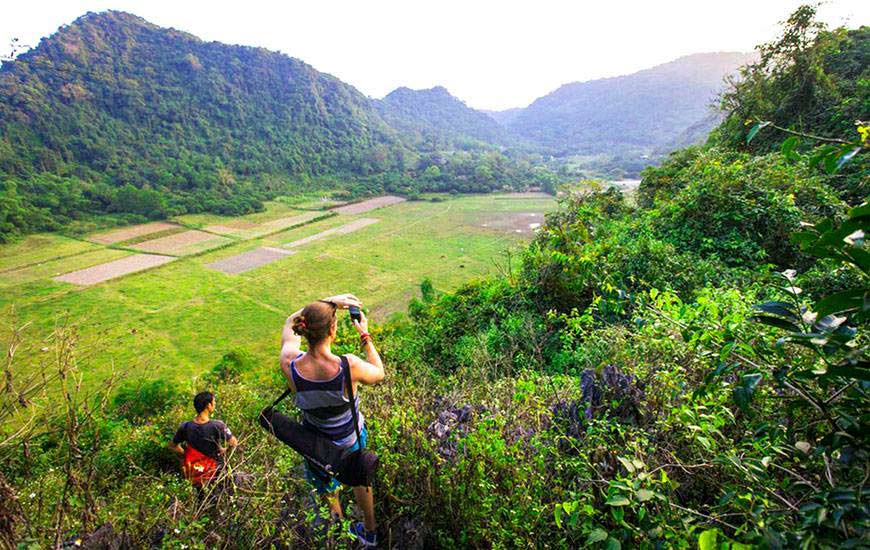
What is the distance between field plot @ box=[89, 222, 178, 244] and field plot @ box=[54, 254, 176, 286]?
6678 millimetres

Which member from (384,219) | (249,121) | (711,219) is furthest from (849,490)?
(249,121)

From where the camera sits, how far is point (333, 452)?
248cm

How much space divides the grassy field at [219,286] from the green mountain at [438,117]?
331 feet

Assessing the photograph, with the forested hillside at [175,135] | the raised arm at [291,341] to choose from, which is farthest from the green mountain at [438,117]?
the raised arm at [291,341]

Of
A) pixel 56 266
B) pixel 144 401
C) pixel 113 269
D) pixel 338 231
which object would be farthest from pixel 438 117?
pixel 144 401

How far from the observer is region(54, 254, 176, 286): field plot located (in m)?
29.8

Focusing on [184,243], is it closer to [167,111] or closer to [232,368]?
[232,368]

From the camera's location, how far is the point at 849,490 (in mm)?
993

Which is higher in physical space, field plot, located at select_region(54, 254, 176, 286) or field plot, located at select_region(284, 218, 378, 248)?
field plot, located at select_region(54, 254, 176, 286)

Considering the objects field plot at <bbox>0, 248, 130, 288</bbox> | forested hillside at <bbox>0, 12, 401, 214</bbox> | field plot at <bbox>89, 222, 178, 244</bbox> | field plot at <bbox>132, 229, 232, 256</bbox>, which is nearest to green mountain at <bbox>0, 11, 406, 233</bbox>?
forested hillside at <bbox>0, 12, 401, 214</bbox>

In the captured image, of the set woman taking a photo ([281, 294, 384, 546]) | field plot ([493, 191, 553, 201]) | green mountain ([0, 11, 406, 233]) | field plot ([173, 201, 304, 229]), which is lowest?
field plot ([493, 191, 553, 201])

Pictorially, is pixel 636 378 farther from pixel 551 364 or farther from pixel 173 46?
pixel 173 46

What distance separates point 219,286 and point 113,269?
9908 millimetres

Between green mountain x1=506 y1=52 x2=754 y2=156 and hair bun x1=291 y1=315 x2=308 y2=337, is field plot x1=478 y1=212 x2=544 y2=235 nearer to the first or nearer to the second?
hair bun x1=291 y1=315 x2=308 y2=337
